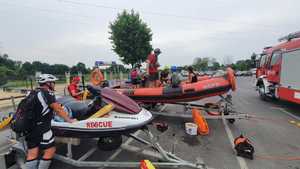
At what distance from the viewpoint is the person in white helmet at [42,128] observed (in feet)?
8.89

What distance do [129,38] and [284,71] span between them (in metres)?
16.2

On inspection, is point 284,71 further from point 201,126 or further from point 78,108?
point 78,108

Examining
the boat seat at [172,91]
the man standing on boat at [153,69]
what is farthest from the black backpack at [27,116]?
the man standing on boat at [153,69]

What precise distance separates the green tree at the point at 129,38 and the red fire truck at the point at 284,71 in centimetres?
1391

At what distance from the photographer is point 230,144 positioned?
4.38 meters

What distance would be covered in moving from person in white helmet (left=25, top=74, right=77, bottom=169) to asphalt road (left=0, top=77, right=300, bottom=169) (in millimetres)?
765

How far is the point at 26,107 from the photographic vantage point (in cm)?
267

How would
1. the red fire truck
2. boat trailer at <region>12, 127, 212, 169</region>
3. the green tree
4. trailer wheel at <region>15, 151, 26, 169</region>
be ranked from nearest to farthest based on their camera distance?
boat trailer at <region>12, 127, 212, 169</region>, trailer wheel at <region>15, 151, 26, 169</region>, the red fire truck, the green tree

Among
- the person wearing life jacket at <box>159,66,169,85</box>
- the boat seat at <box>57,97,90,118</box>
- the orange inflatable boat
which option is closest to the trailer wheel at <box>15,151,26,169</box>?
the boat seat at <box>57,97,90,118</box>

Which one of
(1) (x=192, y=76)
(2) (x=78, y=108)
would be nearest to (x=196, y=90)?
(1) (x=192, y=76)

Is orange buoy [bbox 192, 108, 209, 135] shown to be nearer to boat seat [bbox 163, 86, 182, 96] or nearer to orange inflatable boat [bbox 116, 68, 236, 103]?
orange inflatable boat [bbox 116, 68, 236, 103]

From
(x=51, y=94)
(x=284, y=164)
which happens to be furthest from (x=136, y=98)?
(x=284, y=164)

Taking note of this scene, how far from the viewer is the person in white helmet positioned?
2711 mm

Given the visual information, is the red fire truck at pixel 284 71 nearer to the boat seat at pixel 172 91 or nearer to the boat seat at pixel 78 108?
the boat seat at pixel 172 91
